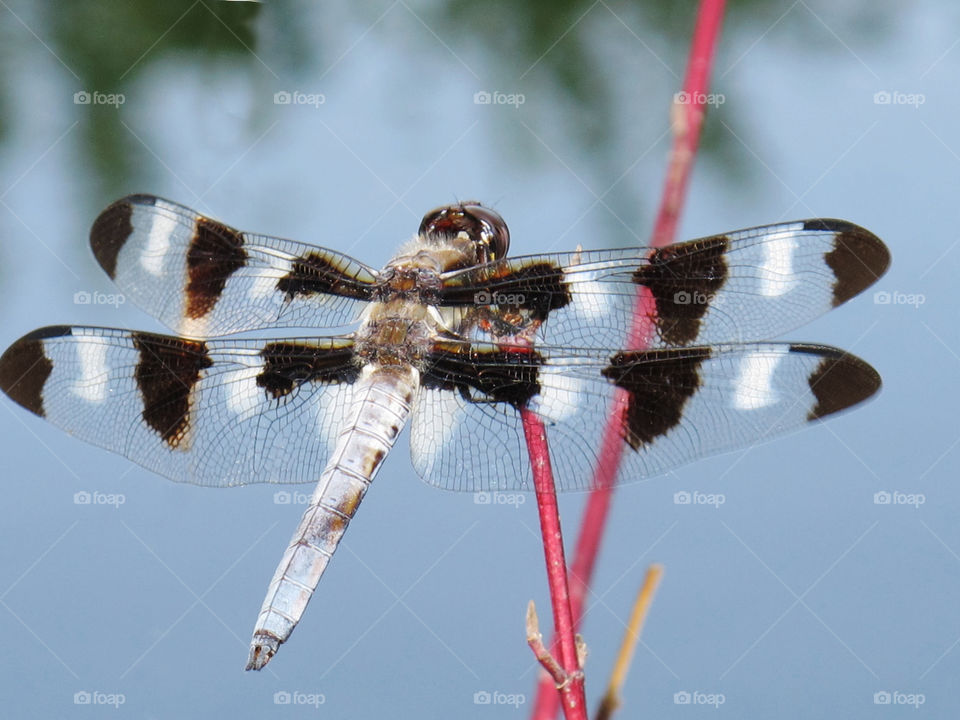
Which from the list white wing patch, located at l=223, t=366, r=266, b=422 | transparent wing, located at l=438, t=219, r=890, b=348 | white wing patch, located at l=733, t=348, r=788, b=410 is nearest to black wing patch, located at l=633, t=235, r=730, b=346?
transparent wing, located at l=438, t=219, r=890, b=348

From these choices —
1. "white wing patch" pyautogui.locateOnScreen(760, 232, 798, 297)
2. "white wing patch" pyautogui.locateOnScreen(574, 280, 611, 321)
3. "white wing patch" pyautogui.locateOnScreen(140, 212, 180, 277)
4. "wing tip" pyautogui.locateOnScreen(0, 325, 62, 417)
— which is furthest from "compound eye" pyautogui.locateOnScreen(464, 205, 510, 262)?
"wing tip" pyautogui.locateOnScreen(0, 325, 62, 417)

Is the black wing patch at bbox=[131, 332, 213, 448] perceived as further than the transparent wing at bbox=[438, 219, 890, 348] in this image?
Yes

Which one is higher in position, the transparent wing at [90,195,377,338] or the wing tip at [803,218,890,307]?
the transparent wing at [90,195,377,338]

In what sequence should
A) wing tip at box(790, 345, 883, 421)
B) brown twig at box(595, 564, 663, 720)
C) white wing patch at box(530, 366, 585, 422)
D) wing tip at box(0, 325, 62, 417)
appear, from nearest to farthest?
brown twig at box(595, 564, 663, 720)
wing tip at box(790, 345, 883, 421)
white wing patch at box(530, 366, 585, 422)
wing tip at box(0, 325, 62, 417)

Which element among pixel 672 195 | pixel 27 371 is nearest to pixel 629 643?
pixel 672 195

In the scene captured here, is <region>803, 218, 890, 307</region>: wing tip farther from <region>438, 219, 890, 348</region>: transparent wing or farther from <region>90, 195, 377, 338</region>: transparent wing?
<region>90, 195, 377, 338</region>: transparent wing

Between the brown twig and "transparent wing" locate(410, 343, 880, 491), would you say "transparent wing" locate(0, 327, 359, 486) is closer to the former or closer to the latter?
"transparent wing" locate(410, 343, 880, 491)

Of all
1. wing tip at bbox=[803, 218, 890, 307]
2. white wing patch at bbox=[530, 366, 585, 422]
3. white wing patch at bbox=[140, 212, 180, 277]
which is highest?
white wing patch at bbox=[140, 212, 180, 277]

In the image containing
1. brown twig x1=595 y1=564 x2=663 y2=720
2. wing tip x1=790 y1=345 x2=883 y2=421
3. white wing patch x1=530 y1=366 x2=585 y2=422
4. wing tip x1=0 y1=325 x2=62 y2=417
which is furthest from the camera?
wing tip x1=0 y1=325 x2=62 y2=417
